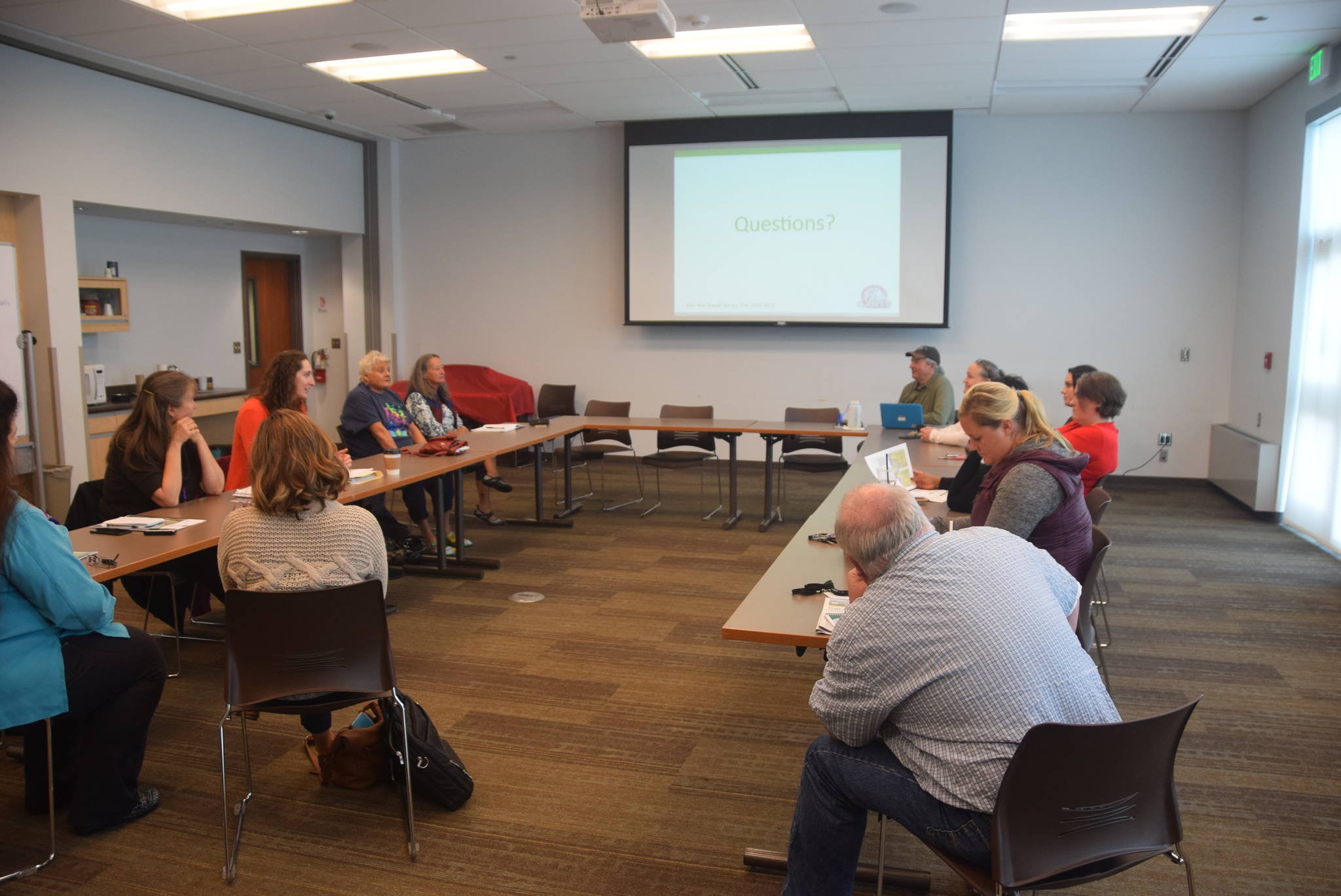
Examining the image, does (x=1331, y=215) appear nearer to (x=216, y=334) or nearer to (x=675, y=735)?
(x=675, y=735)

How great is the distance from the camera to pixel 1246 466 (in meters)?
7.58

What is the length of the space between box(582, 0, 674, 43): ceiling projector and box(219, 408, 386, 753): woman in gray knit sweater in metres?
3.14

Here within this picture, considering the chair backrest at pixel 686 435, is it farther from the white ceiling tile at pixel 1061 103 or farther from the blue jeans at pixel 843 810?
the blue jeans at pixel 843 810

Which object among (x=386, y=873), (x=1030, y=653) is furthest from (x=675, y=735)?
(x=1030, y=653)

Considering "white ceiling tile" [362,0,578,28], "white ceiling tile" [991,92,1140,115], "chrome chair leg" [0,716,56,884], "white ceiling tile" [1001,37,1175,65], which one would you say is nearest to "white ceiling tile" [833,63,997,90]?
"white ceiling tile" [1001,37,1175,65]

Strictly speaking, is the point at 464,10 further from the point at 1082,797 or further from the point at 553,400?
the point at 1082,797

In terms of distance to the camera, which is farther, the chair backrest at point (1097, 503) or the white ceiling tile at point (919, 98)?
the white ceiling tile at point (919, 98)

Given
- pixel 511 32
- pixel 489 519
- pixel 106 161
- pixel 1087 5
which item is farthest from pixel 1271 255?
pixel 106 161

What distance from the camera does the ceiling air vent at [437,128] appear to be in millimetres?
9289

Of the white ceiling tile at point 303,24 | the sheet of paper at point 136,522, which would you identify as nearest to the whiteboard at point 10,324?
the white ceiling tile at point 303,24

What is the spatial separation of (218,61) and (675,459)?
443 centimetres

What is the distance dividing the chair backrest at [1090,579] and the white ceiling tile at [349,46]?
529 cm

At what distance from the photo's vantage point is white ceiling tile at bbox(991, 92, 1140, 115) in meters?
7.83

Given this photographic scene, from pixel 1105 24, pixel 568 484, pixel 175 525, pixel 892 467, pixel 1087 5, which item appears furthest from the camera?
pixel 568 484
